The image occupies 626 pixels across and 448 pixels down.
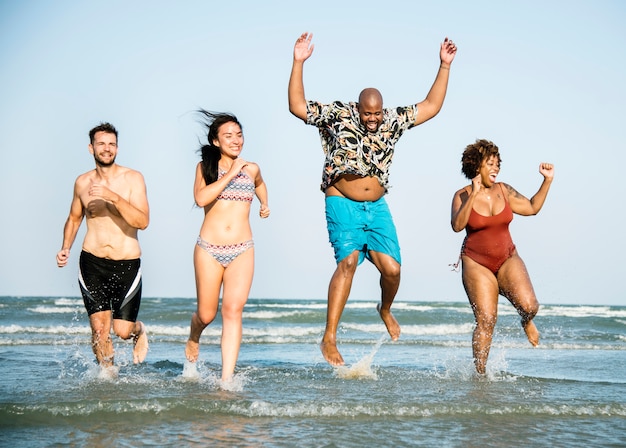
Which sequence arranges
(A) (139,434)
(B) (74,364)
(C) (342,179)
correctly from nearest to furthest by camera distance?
(A) (139,434), (C) (342,179), (B) (74,364)

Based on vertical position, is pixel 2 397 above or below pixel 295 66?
below

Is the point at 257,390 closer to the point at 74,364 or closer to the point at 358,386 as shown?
the point at 358,386

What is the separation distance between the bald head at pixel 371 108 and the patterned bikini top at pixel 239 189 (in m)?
1.39

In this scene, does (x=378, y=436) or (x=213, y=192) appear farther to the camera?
(x=213, y=192)

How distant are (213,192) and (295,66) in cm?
189

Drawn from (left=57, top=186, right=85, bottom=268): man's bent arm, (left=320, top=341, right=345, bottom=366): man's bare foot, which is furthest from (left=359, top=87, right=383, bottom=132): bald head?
(left=57, top=186, right=85, bottom=268): man's bent arm

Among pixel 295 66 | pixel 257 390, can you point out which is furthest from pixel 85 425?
pixel 295 66

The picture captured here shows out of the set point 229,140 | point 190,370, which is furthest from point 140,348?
point 229,140

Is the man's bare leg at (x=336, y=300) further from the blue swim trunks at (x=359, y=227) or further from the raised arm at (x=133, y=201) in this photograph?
the raised arm at (x=133, y=201)

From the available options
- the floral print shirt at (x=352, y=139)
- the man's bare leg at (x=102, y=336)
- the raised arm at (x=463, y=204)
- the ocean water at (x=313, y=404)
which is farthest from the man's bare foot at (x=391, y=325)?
the man's bare leg at (x=102, y=336)

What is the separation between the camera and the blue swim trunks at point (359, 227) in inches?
313

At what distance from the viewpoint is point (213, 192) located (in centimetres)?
680

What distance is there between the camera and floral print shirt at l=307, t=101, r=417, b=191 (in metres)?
7.85

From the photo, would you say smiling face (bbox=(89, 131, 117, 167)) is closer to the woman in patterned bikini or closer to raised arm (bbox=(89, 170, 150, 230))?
raised arm (bbox=(89, 170, 150, 230))
